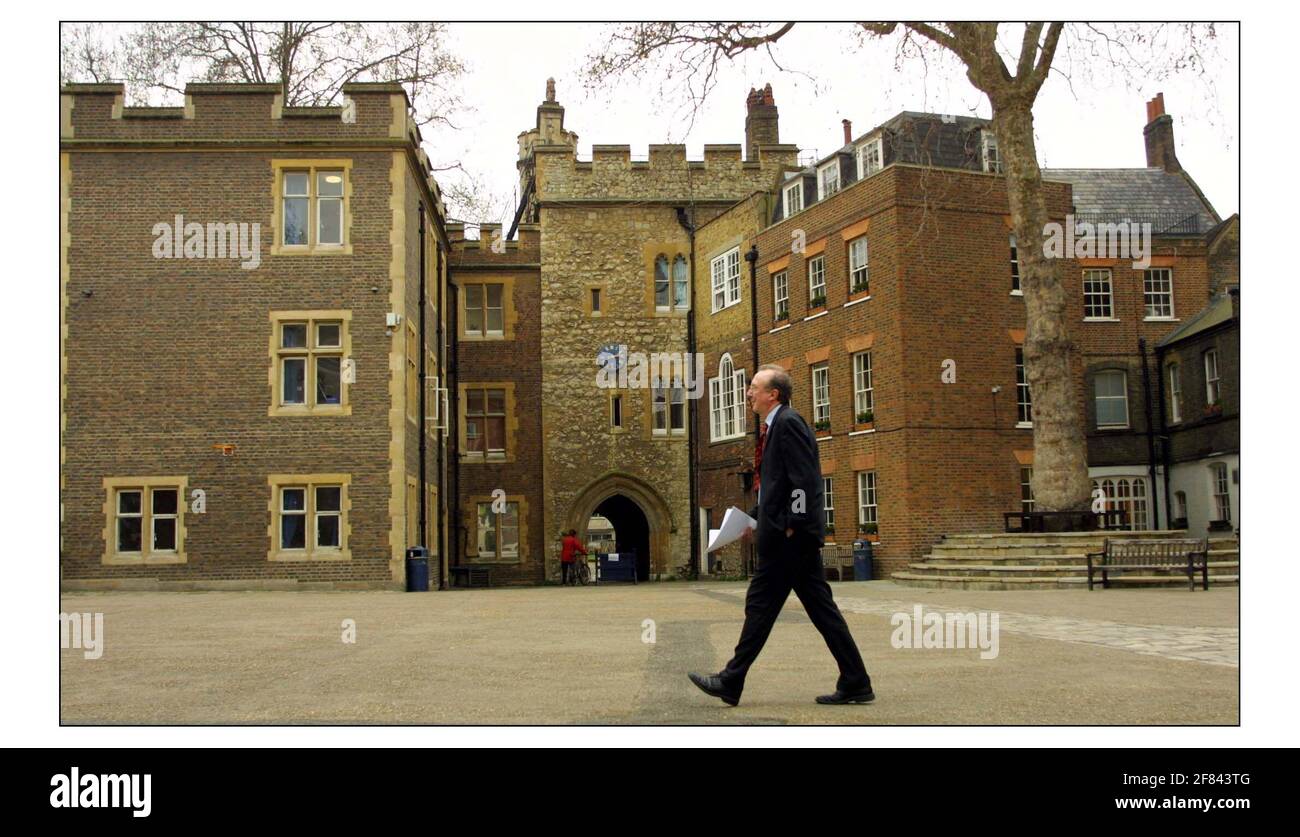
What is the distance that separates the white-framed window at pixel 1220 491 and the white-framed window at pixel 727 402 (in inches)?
449

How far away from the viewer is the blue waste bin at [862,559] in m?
26.2

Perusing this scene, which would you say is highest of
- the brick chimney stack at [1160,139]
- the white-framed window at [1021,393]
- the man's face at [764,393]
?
the brick chimney stack at [1160,139]

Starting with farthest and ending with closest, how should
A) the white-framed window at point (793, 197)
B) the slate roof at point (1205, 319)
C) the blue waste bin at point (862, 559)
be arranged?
the white-framed window at point (793, 197)
the slate roof at point (1205, 319)
the blue waste bin at point (862, 559)

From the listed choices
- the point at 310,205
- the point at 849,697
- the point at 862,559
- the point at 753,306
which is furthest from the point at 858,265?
the point at 849,697

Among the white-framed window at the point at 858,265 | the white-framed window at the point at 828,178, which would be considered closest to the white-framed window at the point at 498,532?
the white-framed window at the point at 828,178

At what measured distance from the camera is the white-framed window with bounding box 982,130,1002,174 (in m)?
28.8

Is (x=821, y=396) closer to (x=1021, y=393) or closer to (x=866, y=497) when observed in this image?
(x=866, y=497)

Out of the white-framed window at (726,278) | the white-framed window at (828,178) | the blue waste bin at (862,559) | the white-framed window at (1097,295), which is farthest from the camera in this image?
the white-framed window at (726,278)

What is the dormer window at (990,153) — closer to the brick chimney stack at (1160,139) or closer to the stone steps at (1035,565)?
the brick chimney stack at (1160,139)

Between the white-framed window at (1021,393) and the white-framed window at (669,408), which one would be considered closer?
the white-framed window at (1021,393)

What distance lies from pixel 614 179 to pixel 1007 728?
3177cm

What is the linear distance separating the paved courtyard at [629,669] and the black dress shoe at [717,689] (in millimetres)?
69

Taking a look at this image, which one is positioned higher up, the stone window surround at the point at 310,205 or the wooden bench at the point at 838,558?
the stone window surround at the point at 310,205

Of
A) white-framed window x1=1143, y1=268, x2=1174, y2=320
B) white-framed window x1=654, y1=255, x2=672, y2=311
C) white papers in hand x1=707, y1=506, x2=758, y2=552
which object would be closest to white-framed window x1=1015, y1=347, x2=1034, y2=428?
white-framed window x1=1143, y1=268, x2=1174, y2=320
